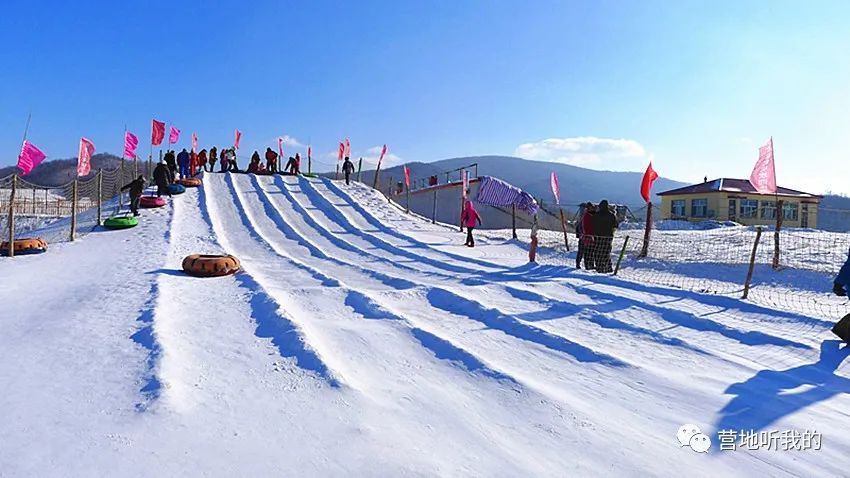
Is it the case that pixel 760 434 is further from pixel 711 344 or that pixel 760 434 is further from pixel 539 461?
pixel 711 344

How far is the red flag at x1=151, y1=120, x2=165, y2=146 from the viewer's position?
72.3ft

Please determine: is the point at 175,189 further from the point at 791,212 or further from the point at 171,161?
the point at 791,212

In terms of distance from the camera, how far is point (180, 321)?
19.9 ft

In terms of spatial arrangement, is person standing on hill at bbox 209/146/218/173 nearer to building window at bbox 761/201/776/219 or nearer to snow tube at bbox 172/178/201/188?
snow tube at bbox 172/178/201/188

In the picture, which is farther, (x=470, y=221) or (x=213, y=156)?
(x=213, y=156)

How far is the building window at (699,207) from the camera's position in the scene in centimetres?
3256

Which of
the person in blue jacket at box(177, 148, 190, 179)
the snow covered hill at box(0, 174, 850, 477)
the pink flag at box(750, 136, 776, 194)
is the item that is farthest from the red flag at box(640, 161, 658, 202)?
the person in blue jacket at box(177, 148, 190, 179)

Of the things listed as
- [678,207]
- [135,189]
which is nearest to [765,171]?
[135,189]

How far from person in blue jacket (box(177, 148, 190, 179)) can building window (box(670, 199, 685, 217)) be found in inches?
1154

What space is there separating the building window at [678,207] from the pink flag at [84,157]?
32.3m

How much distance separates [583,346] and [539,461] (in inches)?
98.6

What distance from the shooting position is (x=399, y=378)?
4477mm

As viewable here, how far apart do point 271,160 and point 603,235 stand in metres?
22.5

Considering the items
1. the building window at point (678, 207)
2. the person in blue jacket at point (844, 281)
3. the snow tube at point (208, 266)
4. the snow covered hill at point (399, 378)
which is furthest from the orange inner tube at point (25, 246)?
the building window at point (678, 207)
